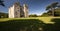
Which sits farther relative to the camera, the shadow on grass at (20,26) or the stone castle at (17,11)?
the stone castle at (17,11)

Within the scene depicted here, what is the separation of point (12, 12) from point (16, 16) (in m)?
0.37

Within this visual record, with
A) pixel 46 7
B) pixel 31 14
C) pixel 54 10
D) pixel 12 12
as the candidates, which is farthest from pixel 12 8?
pixel 54 10

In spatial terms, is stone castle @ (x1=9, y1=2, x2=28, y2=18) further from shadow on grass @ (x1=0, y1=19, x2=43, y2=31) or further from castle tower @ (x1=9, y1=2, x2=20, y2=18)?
shadow on grass @ (x1=0, y1=19, x2=43, y2=31)

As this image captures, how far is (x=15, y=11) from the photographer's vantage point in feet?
19.8

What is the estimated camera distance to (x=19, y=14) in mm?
6434

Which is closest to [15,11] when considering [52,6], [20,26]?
[20,26]

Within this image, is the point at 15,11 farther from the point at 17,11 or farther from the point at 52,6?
the point at 52,6

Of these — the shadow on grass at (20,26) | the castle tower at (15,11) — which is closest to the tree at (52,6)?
the shadow on grass at (20,26)

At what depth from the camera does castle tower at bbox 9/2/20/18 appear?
591 centimetres

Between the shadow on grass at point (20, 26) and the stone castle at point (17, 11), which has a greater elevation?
the stone castle at point (17, 11)

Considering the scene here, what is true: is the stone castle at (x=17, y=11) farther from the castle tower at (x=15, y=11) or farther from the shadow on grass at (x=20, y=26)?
the shadow on grass at (x=20, y=26)

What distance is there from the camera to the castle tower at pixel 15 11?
5.91 metres

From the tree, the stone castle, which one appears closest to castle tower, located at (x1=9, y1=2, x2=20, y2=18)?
the stone castle

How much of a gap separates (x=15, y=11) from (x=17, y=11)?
108mm
